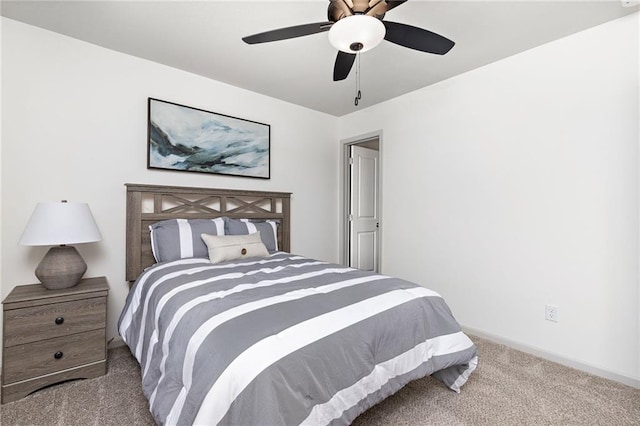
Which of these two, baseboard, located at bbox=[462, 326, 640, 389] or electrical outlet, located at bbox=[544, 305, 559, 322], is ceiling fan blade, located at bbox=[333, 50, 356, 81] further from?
baseboard, located at bbox=[462, 326, 640, 389]

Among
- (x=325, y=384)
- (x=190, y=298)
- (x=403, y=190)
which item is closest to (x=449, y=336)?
(x=325, y=384)

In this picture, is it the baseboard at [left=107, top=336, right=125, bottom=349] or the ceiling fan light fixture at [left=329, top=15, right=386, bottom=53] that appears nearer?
the ceiling fan light fixture at [left=329, top=15, right=386, bottom=53]

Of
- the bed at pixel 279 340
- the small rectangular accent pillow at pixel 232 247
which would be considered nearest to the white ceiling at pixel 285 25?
the small rectangular accent pillow at pixel 232 247

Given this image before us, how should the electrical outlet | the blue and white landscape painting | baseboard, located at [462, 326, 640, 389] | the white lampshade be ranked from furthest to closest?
the blue and white landscape painting, the electrical outlet, baseboard, located at [462, 326, 640, 389], the white lampshade

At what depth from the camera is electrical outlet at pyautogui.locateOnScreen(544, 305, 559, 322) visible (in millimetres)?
2385

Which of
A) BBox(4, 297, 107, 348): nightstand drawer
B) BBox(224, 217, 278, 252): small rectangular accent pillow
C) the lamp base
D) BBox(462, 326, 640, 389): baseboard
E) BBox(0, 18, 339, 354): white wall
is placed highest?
BBox(0, 18, 339, 354): white wall

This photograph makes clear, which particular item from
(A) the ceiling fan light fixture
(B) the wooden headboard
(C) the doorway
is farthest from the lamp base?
(C) the doorway

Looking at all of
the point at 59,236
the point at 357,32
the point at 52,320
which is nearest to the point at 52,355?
the point at 52,320

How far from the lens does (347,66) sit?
199 cm

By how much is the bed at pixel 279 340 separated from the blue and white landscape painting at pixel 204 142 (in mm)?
1038

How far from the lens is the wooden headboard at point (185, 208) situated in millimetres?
2590

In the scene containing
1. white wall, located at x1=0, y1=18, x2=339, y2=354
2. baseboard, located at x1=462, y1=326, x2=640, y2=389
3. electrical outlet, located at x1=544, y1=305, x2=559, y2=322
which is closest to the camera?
baseboard, located at x1=462, y1=326, x2=640, y2=389

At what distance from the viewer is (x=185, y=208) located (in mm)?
2918

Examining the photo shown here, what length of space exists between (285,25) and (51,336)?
8.66 ft
